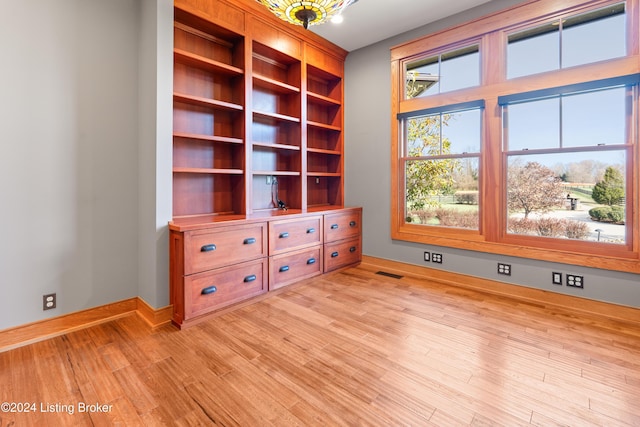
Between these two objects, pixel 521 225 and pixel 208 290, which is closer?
pixel 208 290

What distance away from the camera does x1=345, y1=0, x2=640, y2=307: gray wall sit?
333cm

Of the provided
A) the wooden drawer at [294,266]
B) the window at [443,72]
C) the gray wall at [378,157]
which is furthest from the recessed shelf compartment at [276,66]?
the wooden drawer at [294,266]

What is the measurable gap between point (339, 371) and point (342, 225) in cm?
234

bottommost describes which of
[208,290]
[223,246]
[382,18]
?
[208,290]

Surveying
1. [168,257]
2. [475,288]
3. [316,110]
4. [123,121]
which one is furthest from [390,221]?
[123,121]

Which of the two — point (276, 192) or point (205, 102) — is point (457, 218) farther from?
point (205, 102)

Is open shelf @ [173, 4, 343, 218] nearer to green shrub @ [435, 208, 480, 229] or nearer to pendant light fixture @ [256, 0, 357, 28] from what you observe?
pendant light fixture @ [256, 0, 357, 28]

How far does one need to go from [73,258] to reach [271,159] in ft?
7.34

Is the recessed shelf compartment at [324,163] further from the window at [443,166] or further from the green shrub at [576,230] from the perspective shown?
the green shrub at [576,230]

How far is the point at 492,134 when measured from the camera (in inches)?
125

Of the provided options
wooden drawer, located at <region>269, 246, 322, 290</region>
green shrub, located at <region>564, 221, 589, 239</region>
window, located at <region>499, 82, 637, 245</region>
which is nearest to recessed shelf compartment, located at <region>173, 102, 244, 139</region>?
wooden drawer, located at <region>269, 246, 322, 290</region>

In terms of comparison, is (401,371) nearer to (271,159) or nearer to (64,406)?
(64,406)

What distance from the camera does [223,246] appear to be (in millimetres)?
2643

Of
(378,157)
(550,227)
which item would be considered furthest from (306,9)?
(550,227)
